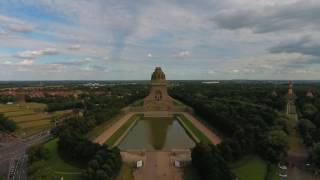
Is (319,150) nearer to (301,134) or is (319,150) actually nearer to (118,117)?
(301,134)

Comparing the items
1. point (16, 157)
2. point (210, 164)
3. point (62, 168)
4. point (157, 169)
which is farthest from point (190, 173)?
point (16, 157)

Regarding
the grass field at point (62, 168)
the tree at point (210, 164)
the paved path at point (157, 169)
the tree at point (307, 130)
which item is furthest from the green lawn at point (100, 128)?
the tree at point (307, 130)

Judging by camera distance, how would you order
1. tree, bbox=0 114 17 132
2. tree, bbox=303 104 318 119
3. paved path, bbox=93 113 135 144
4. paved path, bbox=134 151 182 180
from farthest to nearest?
1. tree, bbox=303 104 318 119
2. tree, bbox=0 114 17 132
3. paved path, bbox=93 113 135 144
4. paved path, bbox=134 151 182 180

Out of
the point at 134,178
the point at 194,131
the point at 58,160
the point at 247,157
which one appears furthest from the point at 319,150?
the point at 58,160

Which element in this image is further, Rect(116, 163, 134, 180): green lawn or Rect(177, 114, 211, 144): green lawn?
Rect(177, 114, 211, 144): green lawn

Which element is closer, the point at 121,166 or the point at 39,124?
the point at 121,166

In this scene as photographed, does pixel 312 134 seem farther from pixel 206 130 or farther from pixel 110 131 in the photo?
pixel 110 131

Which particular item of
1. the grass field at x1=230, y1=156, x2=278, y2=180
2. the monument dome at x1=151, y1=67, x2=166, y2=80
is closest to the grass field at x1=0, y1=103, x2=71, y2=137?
the monument dome at x1=151, y1=67, x2=166, y2=80

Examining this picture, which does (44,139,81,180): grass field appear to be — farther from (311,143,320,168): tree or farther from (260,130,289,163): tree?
(311,143,320,168): tree
